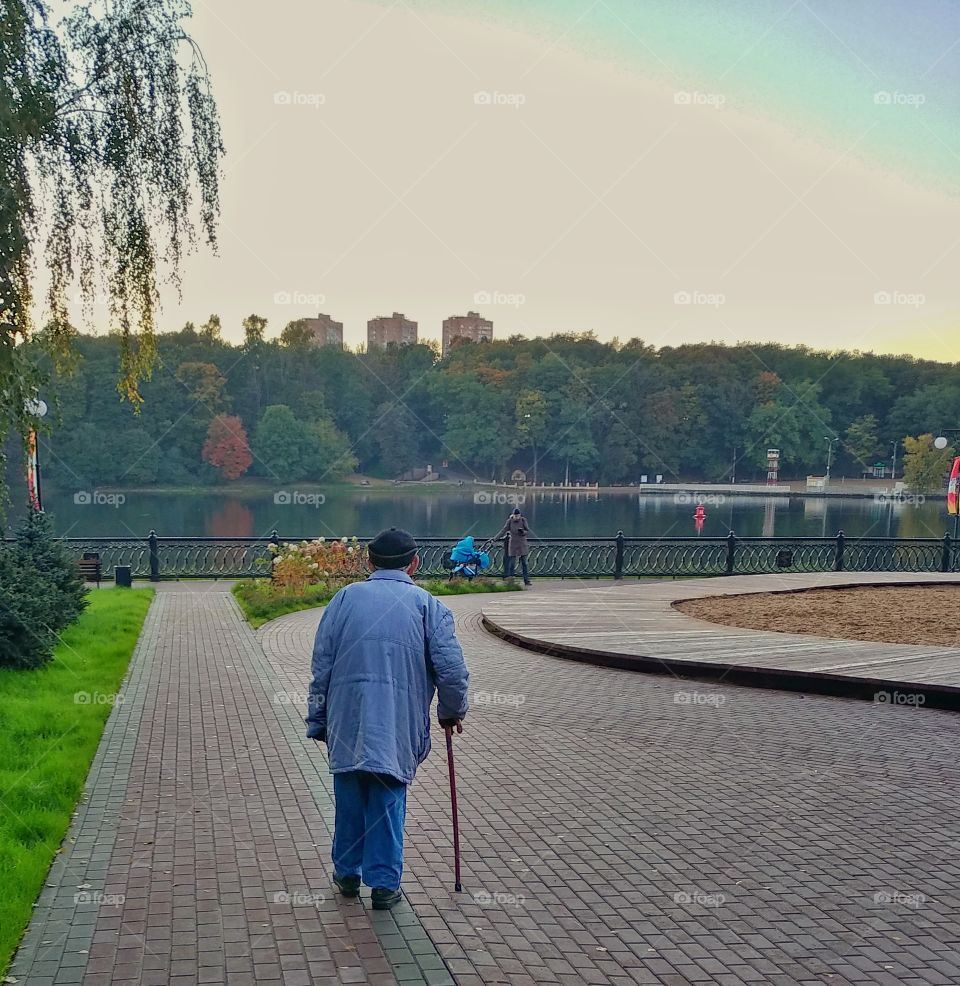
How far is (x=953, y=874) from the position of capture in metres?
4.40

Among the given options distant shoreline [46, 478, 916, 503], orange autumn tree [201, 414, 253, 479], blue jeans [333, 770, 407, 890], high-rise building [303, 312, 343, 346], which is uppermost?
high-rise building [303, 312, 343, 346]

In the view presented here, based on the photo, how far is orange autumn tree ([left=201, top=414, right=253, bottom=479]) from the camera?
75375 mm

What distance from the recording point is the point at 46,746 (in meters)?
6.12

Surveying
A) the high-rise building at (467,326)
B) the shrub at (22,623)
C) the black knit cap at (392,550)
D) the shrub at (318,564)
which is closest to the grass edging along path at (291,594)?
the shrub at (318,564)

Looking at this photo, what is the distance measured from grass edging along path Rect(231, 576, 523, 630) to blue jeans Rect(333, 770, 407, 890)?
887 centimetres

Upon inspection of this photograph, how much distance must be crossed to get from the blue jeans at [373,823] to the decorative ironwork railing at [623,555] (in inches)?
599

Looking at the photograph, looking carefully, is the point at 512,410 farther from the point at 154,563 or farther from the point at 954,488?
the point at 154,563

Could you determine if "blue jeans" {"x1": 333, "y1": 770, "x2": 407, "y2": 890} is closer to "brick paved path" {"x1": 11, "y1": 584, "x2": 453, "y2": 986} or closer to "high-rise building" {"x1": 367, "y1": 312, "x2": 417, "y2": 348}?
"brick paved path" {"x1": 11, "y1": 584, "x2": 453, "y2": 986}

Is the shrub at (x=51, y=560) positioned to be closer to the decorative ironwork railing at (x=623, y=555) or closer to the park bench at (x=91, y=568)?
the park bench at (x=91, y=568)

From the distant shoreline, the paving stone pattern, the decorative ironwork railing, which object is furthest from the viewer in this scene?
the distant shoreline

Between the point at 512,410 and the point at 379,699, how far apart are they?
80757 mm

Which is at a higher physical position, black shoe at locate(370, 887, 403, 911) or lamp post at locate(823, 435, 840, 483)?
black shoe at locate(370, 887, 403, 911)

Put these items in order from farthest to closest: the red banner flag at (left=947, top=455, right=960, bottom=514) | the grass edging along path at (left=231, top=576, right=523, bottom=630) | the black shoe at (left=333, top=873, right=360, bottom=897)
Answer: the red banner flag at (left=947, top=455, right=960, bottom=514) < the grass edging along path at (left=231, top=576, right=523, bottom=630) < the black shoe at (left=333, top=873, right=360, bottom=897)

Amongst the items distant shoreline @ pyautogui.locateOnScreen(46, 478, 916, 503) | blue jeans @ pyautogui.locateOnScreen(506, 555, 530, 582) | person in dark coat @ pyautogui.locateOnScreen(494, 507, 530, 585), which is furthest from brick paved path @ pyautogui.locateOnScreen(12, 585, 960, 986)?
distant shoreline @ pyautogui.locateOnScreen(46, 478, 916, 503)
